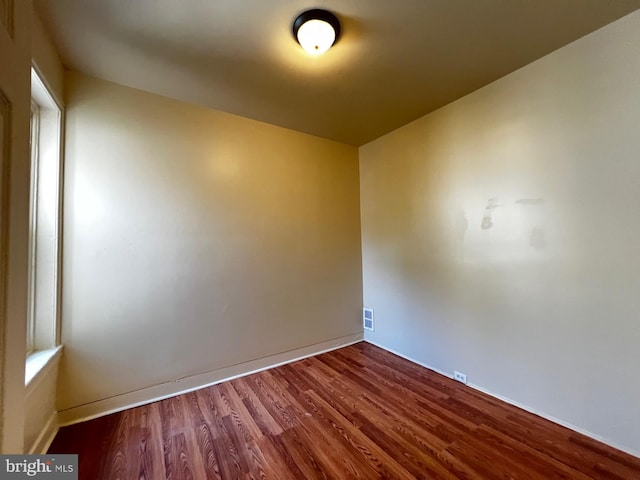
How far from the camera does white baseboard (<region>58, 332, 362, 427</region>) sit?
1.95 m

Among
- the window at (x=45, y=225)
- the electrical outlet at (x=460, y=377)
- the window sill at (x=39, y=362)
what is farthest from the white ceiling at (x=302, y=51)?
the electrical outlet at (x=460, y=377)

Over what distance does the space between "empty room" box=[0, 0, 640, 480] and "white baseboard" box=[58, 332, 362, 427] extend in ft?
0.05

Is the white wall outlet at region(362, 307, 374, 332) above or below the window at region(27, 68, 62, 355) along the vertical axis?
below

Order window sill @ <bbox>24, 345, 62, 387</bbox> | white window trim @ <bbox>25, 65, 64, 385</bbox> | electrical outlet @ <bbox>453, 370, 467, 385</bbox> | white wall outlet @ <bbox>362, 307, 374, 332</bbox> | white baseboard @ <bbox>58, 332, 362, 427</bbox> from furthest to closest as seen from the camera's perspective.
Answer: white wall outlet @ <bbox>362, 307, 374, 332</bbox> < electrical outlet @ <bbox>453, 370, 467, 385</bbox> < white baseboard @ <bbox>58, 332, 362, 427</bbox> < white window trim @ <bbox>25, 65, 64, 385</bbox> < window sill @ <bbox>24, 345, 62, 387</bbox>

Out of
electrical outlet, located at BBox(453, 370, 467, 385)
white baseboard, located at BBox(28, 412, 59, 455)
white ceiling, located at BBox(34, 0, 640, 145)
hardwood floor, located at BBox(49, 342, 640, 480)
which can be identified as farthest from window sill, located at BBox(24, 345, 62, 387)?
electrical outlet, located at BBox(453, 370, 467, 385)

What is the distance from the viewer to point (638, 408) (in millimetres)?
1551

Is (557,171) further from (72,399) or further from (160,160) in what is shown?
(72,399)

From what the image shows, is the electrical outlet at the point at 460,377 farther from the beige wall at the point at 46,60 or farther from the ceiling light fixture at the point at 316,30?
the beige wall at the point at 46,60

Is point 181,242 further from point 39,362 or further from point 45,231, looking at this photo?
point 39,362

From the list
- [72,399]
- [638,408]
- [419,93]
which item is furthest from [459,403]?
[72,399]

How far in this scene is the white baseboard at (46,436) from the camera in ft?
5.14

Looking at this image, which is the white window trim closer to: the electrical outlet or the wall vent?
the wall vent

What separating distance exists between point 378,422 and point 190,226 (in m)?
2.18

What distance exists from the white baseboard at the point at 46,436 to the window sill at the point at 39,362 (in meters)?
0.38
